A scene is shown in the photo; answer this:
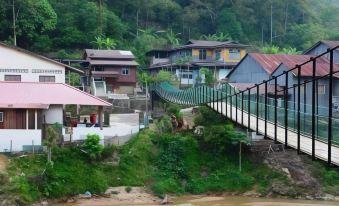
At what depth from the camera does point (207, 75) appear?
91.0 feet

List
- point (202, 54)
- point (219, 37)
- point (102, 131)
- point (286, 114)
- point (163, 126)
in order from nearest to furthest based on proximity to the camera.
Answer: point (286, 114), point (102, 131), point (163, 126), point (202, 54), point (219, 37)

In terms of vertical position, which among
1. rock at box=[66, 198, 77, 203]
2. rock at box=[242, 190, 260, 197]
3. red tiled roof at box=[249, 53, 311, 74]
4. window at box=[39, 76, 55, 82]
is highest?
red tiled roof at box=[249, 53, 311, 74]

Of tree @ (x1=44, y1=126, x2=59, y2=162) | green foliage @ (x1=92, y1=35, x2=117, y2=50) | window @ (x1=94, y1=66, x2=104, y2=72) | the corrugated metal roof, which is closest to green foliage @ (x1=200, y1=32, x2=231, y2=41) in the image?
green foliage @ (x1=92, y1=35, x2=117, y2=50)

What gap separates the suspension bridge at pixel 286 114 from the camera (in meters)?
8.09

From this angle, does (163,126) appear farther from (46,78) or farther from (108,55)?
(108,55)

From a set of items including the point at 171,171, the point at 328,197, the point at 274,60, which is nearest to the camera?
the point at 328,197

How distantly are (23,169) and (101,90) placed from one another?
9.82 m

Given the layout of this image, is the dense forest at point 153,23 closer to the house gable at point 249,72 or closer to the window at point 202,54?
the window at point 202,54

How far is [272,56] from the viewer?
25.7m

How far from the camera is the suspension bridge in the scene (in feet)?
26.5

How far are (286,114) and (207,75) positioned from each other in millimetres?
17890

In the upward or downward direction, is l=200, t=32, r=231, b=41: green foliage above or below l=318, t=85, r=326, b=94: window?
above

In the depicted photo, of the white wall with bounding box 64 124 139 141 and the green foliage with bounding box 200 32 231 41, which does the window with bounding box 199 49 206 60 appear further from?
the white wall with bounding box 64 124 139 141

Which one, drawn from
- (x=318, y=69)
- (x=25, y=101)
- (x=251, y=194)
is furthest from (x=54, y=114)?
(x=318, y=69)
